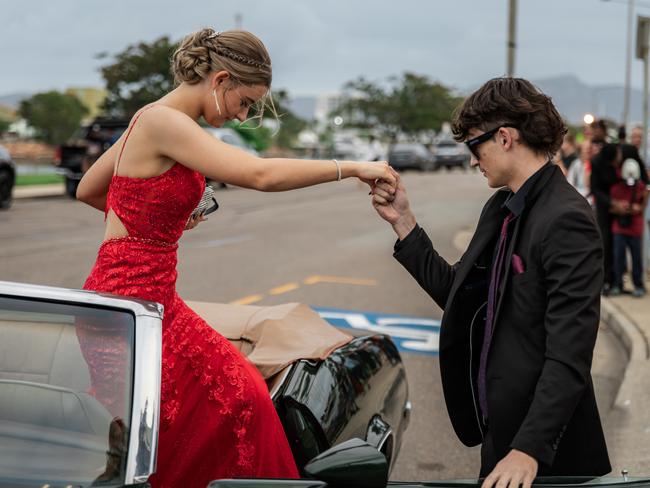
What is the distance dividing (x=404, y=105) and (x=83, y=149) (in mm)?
52716

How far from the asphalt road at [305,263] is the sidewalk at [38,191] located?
798mm

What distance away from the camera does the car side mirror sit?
2.10m

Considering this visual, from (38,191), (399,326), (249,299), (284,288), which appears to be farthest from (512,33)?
(38,191)

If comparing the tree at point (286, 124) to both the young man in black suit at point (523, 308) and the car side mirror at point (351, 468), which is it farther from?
the car side mirror at point (351, 468)

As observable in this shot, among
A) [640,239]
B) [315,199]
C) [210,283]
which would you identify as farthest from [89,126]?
[640,239]

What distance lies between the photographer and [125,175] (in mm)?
2754

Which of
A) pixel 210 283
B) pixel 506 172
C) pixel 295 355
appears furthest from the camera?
pixel 210 283

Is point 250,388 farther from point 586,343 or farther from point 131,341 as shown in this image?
point 586,343

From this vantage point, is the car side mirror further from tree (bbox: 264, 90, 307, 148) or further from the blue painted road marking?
tree (bbox: 264, 90, 307, 148)

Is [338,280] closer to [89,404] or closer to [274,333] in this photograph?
[274,333]

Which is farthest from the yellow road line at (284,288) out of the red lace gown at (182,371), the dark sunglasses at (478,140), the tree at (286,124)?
the tree at (286,124)

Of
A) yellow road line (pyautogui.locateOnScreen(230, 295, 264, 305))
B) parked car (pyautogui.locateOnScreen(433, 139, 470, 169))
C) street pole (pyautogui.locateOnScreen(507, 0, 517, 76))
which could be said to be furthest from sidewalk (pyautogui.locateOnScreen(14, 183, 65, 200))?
parked car (pyautogui.locateOnScreen(433, 139, 470, 169))

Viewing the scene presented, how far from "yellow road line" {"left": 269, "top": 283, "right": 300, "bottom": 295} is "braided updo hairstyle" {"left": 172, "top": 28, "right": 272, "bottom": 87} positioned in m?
7.16

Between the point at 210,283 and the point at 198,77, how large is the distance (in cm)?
770
